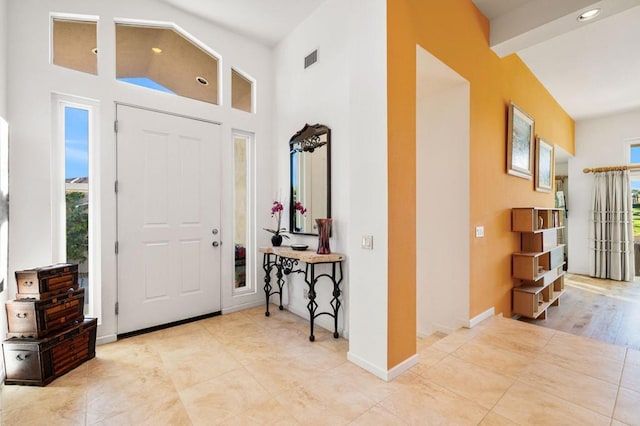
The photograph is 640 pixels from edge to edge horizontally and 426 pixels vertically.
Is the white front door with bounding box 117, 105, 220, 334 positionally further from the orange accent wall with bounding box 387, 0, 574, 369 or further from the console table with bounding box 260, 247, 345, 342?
the orange accent wall with bounding box 387, 0, 574, 369

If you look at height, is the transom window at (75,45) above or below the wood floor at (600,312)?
above

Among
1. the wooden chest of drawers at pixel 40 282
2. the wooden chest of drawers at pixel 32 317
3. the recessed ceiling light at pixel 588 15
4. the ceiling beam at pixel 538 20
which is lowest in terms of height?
the wooden chest of drawers at pixel 32 317

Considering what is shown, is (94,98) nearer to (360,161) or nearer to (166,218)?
(166,218)

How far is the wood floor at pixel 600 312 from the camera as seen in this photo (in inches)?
141

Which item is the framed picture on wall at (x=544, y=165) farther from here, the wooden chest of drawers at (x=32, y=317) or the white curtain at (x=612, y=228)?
the wooden chest of drawers at (x=32, y=317)

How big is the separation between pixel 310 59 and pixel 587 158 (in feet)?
22.0

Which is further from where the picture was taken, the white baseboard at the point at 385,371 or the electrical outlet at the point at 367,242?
the electrical outlet at the point at 367,242

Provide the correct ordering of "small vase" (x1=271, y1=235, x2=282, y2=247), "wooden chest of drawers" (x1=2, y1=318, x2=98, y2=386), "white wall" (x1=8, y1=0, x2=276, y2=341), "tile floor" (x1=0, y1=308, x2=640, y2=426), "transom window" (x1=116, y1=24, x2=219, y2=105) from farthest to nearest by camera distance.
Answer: "small vase" (x1=271, y1=235, x2=282, y2=247), "transom window" (x1=116, y1=24, x2=219, y2=105), "white wall" (x1=8, y1=0, x2=276, y2=341), "wooden chest of drawers" (x1=2, y1=318, x2=98, y2=386), "tile floor" (x1=0, y1=308, x2=640, y2=426)

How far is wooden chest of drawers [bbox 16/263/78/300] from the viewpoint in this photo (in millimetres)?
2109

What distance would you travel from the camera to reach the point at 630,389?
1.92 meters

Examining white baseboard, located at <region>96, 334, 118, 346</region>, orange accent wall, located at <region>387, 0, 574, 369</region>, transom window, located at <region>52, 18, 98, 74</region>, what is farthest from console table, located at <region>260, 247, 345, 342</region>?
transom window, located at <region>52, 18, 98, 74</region>

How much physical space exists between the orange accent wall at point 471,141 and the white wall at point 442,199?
3.9 inches

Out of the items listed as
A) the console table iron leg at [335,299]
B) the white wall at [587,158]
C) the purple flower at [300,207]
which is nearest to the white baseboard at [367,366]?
the console table iron leg at [335,299]

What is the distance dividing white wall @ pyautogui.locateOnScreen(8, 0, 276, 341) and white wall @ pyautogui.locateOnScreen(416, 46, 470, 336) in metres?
2.02
